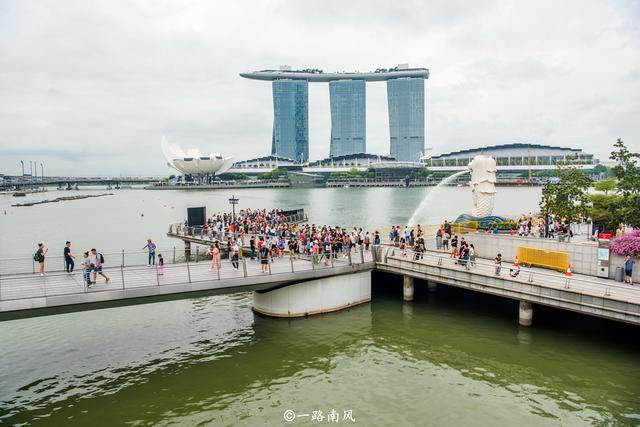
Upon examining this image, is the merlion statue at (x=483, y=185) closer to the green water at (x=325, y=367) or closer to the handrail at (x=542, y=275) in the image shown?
the handrail at (x=542, y=275)

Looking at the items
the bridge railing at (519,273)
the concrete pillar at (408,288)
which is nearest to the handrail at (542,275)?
the bridge railing at (519,273)

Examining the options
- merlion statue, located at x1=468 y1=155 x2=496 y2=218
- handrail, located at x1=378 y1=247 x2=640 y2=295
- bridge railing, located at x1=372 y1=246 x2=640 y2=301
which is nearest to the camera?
bridge railing, located at x1=372 y1=246 x2=640 y2=301

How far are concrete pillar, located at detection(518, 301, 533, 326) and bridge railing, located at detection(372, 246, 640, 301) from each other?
1.09 meters

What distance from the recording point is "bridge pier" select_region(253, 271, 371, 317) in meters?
21.1

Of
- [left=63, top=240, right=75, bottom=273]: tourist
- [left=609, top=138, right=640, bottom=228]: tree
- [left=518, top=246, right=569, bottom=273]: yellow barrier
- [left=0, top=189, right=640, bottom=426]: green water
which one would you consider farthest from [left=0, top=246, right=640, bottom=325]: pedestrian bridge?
[left=609, top=138, right=640, bottom=228]: tree

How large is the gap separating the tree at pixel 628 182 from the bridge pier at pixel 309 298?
1453cm

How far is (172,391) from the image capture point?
1504 centimetres

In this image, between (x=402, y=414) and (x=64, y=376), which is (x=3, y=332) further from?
(x=402, y=414)

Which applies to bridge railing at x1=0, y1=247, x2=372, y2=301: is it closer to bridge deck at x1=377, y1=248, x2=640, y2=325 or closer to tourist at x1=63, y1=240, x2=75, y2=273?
tourist at x1=63, y1=240, x2=75, y2=273

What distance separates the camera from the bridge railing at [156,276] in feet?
53.4

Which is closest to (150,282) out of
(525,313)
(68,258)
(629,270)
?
(68,258)

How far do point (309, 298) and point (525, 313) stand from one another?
29.2 ft

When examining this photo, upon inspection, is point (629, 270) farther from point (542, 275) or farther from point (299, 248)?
point (299, 248)

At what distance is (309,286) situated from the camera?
21203 mm
